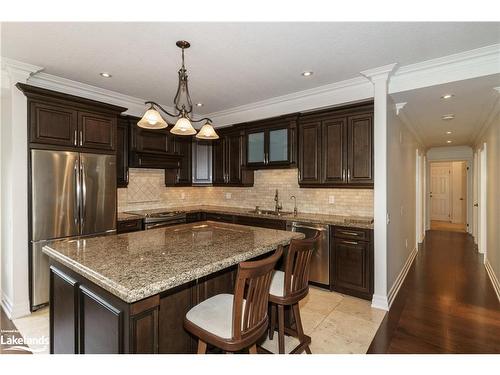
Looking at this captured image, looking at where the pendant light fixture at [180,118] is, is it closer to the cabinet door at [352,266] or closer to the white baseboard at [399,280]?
the cabinet door at [352,266]

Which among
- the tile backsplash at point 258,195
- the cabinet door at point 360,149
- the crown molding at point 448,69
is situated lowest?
the tile backsplash at point 258,195

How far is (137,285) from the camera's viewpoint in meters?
1.21

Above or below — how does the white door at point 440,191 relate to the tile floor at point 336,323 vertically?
above

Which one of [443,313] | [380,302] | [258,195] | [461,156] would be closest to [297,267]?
[380,302]

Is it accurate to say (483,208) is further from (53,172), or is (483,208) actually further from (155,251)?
(53,172)

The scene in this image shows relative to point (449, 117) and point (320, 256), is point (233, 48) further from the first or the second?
point (449, 117)

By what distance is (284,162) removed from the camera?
4.11 m

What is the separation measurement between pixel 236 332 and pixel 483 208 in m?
5.80

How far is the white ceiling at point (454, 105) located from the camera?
9.48ft

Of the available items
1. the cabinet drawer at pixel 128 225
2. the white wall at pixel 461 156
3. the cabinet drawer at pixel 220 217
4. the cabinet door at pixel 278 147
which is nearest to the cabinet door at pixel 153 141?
the cabinet drawer at pixel 128 225

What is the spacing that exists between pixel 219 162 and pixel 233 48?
2.70 m

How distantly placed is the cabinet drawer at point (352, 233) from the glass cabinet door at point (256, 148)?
1.72m

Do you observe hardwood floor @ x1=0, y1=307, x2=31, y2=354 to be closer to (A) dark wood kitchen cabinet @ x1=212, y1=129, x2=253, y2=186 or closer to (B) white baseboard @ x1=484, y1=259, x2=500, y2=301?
(A) dark wood kitchen cabinet @ x1=212, y1=129, x2=253, y2=186
